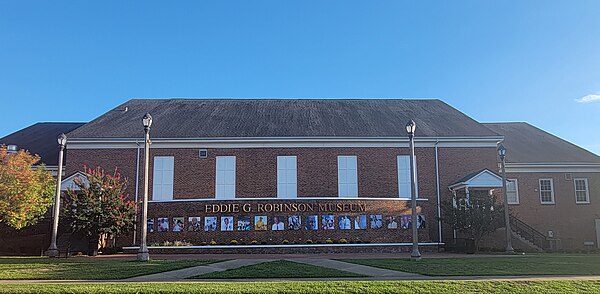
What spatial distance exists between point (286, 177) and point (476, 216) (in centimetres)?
1225

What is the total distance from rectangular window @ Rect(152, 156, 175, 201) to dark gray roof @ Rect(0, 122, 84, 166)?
8.49 metres

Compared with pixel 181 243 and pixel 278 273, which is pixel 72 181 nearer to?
pixel 181 243

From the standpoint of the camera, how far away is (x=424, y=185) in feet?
116

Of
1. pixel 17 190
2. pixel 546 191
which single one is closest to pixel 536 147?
pixel 546 191

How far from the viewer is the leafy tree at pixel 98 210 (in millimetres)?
28188

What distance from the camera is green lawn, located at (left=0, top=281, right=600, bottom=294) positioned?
1298 centimetres

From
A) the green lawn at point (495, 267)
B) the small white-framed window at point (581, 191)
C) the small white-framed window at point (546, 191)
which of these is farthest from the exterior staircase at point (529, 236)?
the green lawn at point (495, 267)

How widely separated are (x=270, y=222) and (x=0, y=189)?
1438 centimetres

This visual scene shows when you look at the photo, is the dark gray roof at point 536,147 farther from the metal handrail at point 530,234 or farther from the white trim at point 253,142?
the white trim at point 253,142

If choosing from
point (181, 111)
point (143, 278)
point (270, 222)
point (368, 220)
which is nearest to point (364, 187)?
point (368, 220)

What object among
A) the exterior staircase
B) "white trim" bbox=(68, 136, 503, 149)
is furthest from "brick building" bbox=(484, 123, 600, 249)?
"white trim" bbox=(68, 136, 503, 149)

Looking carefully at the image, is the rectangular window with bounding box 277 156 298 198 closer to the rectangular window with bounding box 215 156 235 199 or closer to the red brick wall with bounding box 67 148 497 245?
the red brick wall with bounding box 67 148 497 245

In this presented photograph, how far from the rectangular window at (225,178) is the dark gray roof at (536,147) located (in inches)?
787

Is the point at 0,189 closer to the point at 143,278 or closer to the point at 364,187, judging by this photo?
the point at 143,278
